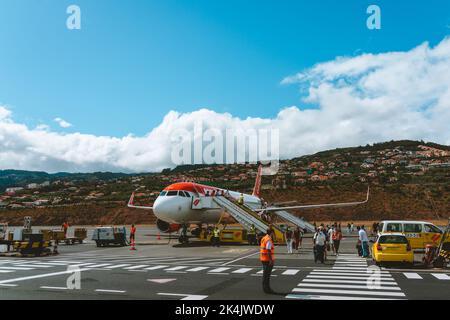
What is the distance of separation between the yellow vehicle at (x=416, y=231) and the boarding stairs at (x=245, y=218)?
926 cm

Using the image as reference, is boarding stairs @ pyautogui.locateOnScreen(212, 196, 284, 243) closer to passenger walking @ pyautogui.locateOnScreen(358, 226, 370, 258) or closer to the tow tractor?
passenger walking @ pyautogui.locateOnScreen(358, 226, 370, 258)

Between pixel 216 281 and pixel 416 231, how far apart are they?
14.6 meters

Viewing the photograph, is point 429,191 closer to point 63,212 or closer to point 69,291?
point 63,212

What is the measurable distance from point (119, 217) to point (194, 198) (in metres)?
53.2

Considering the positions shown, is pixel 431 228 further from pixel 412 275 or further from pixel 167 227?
pixel 167 227

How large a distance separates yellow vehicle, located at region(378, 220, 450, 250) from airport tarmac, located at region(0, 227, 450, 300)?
4.47 metres

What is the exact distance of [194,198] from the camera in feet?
104

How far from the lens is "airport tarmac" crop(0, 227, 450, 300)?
10.7 m

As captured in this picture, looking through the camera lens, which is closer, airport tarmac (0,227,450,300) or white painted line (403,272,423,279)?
airport tarmac (0,227,450,300)

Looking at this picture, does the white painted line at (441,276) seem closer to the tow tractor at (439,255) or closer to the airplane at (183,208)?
the tow tractor at (439,255)

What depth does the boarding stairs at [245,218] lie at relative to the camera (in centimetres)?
3044

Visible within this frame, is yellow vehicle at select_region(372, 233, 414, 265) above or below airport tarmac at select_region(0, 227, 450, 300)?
above

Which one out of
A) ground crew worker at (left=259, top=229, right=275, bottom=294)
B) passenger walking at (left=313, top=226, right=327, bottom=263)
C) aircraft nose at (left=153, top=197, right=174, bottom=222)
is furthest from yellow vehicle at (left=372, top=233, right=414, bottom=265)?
aircraft nose at (left=153, top=197, right=174, bottom=222)

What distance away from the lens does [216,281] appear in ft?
42.9
